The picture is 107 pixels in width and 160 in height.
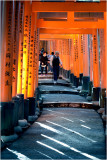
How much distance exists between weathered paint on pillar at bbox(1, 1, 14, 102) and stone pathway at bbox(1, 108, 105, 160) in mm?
1202

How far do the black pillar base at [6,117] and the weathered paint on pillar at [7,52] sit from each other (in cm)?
14

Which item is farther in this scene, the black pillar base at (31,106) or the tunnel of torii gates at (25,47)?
the black pillar base at (31,106)

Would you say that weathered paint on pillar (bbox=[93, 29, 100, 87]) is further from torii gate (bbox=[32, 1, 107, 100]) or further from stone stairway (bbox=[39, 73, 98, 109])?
stone stairway (bbox=[39, 73, 98, 109])

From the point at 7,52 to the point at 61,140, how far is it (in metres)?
2.38

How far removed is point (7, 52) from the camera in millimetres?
6645

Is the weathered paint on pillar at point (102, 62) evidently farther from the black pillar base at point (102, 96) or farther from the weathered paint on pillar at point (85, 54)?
the weathered paint on pillar at point (85, 54)

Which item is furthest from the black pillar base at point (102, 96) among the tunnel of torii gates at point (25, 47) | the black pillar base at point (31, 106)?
the black pillar base at point (31, 106)

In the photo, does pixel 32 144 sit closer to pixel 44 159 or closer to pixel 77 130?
pixel 44 159

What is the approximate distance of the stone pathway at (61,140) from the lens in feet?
18.1

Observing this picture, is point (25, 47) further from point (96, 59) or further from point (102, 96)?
point (96, 59)

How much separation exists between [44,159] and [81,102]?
8.19 metres

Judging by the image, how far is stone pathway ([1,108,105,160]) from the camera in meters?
5.52

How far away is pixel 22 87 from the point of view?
9.10 metres

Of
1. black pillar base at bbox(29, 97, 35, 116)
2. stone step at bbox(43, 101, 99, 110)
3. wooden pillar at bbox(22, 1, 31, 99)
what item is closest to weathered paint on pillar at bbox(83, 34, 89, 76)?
stone step at bbox(43, 101, 99, 110)
